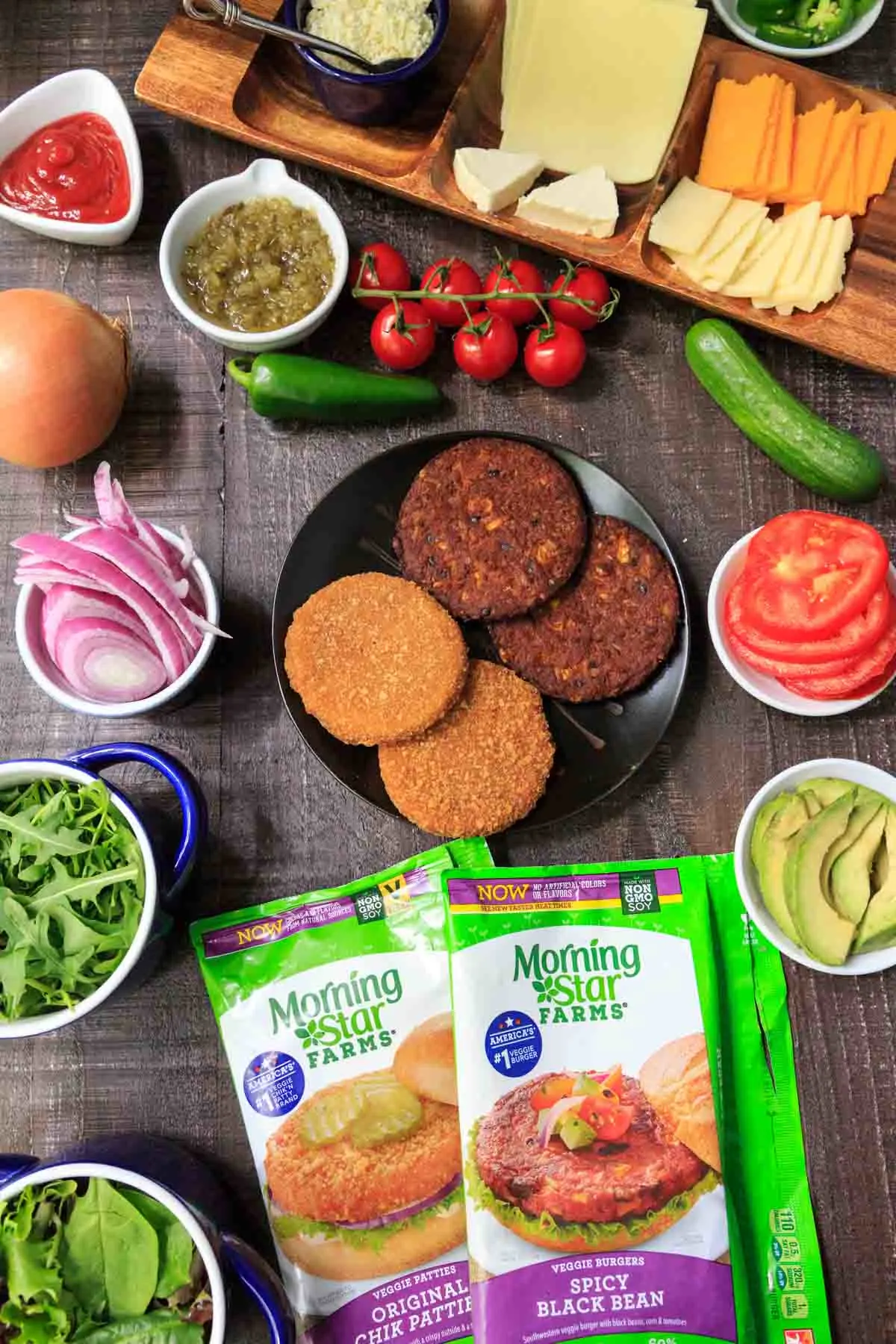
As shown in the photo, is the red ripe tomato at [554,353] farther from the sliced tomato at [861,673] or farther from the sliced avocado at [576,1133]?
the sliced avocado at [576,1133]

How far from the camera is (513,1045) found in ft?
6.66

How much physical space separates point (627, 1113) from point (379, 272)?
5.84 feet

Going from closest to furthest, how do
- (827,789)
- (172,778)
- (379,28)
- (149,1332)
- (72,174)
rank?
(149,1332) < (172,778) < (827,789) < (379,28) < (72,174)

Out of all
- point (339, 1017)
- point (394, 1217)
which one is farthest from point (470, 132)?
point (394, 1217)

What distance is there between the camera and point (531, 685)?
2.13 meters

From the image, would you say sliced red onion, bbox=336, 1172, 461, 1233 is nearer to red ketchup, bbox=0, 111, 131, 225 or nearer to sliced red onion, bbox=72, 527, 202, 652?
sliced red onion, bbox=72, 527, 202, 652

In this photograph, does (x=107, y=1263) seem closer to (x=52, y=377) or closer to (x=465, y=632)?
(x=465, y=632)

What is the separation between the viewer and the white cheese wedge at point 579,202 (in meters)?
2.21

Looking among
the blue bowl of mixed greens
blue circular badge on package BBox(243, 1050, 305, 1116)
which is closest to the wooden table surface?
blue circular badge on package BBox(243, 1050, 305, 1116)

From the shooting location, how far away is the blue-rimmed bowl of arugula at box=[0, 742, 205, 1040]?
180cm

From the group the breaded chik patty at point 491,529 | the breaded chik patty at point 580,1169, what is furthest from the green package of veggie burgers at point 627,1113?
the breaded chik patty at point 491,529

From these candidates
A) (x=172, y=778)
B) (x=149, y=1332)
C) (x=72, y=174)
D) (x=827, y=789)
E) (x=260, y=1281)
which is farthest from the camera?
(x=72, y=174)

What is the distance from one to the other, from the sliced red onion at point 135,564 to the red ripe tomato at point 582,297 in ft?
3.29

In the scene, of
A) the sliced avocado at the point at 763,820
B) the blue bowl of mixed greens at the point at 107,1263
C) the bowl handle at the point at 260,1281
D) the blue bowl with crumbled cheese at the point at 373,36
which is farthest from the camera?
the blue bowl with crumbled cheese at the point at 373,36
